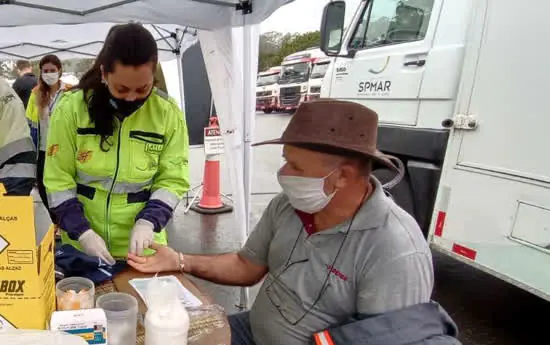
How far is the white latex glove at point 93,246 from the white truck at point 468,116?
2.04m

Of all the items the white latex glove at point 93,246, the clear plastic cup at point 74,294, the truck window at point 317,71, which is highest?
the truck window at point 317,71

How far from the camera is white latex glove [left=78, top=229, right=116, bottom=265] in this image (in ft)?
4.78

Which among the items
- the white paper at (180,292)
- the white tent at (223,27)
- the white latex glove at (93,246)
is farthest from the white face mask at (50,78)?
the white paper at (180,292)

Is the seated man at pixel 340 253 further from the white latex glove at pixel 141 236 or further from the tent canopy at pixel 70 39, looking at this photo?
the tent canopy at pixel 70 39

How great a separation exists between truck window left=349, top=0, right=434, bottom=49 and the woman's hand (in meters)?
2.36

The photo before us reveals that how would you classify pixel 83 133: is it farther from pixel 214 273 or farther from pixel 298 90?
pixel 298 90

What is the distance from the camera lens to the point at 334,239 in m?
1.34

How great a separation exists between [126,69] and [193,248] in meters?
2.87

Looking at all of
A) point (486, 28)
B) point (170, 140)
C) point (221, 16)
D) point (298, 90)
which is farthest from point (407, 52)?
point (298, 90)

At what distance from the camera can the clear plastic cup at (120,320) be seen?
99 centimetres

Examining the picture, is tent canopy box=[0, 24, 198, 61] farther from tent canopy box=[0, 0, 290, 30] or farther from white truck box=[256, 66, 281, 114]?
white truck box=[256, 66, 281, 114]

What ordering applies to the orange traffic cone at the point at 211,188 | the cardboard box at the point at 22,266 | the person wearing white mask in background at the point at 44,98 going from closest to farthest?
the cardboard box at the point at 22,266 < the person wearing white mask in background at the point at 44,98 < the orange traffic cone at the point at 211,188

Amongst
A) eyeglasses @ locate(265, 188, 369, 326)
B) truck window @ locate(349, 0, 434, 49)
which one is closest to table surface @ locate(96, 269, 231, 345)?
eyeglasses @ locate(265, 188, 369, 326)

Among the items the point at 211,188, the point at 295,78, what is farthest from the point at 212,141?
the point at 295,78
